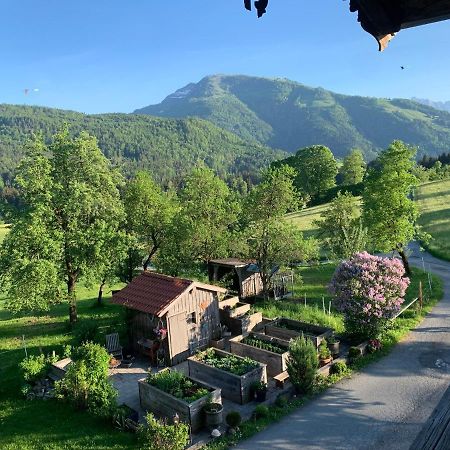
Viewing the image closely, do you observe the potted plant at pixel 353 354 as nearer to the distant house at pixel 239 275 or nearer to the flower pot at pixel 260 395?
the flower pot at pixel 260 395

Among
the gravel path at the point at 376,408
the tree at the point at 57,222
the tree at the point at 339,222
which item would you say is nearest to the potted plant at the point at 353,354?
the gravel path at the point at 376,408

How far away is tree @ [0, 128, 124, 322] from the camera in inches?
1004

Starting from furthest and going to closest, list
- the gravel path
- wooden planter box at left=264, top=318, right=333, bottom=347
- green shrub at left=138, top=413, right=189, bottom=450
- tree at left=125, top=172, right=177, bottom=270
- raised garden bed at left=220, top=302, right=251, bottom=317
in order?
1. tree at left=125, top=172, right=177, bottom=270
2. raised garden bed at left=220, top=302, right=251, bottom=317
3. wooden planter box at left=264, top=318, right=333, bottom=347
4. the gravel path
5. green shrub at left=138, top=413, right=189, bottom=450

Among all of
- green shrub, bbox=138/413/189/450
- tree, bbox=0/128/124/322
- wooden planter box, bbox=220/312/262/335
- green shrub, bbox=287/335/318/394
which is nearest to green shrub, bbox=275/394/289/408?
green shrub, bbox=287/335/318/394

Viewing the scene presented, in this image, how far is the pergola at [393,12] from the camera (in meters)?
3.43

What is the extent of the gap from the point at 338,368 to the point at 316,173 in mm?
74992

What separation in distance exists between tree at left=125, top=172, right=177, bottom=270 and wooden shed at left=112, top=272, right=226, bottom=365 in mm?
10324

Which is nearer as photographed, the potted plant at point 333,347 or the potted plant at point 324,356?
the potted plant at point 324,356

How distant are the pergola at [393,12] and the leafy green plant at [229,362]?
16636 millimetres

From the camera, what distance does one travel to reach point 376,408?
1703 centimetres

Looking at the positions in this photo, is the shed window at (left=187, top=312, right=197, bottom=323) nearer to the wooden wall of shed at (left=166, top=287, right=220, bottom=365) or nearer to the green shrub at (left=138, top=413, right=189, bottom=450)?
the wooden wall of shed at (left=166, top=287, right=220, bottom=365)

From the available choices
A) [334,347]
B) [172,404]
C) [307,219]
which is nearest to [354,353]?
[334,347]

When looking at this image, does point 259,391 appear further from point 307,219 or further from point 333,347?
point 307,219

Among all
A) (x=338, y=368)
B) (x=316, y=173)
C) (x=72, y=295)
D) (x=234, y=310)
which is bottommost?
(x=338, y=368)
